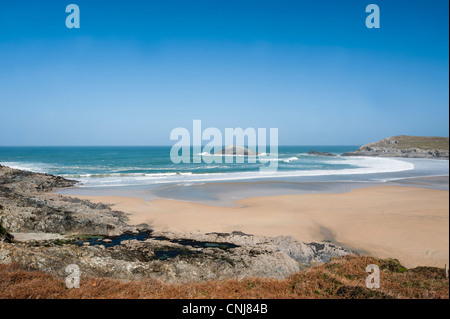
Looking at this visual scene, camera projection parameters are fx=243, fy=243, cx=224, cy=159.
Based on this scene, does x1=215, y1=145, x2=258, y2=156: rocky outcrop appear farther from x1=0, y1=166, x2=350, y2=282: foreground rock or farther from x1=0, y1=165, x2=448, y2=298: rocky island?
x1=0, y1=165, x2=448, y2=298: rocky island

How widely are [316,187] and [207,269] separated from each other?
21.0 metres

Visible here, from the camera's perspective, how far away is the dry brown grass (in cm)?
548

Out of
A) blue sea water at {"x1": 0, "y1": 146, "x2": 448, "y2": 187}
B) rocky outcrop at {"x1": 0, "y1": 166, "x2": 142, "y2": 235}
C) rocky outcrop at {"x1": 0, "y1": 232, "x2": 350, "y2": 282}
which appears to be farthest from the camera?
blue sea water at {"x1": 0, "y1": 146, "x2": 448, "y2": 187}

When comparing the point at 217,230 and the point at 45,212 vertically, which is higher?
the point at 45,212

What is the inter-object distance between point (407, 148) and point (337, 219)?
298 feet

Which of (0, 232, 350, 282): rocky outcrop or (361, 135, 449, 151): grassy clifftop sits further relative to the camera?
(361, 135, 449, 151): grassy clifftop

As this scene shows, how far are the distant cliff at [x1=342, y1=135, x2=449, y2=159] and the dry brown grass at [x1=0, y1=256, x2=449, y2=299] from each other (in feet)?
274

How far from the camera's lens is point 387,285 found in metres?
6.27

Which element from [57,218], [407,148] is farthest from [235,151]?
[57,218]

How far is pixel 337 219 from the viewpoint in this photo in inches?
589

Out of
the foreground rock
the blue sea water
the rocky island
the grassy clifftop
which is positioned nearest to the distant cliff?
the grassy clifftop

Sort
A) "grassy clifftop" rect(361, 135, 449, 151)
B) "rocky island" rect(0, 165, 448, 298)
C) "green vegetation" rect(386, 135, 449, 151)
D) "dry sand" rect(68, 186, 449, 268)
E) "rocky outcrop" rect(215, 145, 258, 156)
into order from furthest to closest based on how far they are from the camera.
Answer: "rocky outcrop" rect(215, 145, 258, 156), "grassy clifftop" rect(361, 135, 449, 151), "green vegetation" rect(386, 135, 449, 151), "dry sand" rect(68, 186, 449, 268), "rocky island" rect(0, 165, 448, 298)
